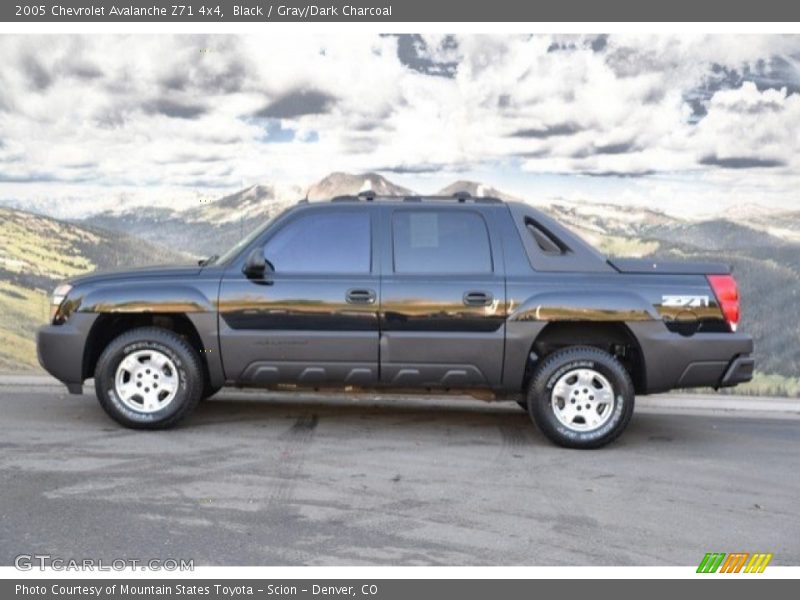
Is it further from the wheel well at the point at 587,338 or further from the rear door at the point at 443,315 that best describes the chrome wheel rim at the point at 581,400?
the rear door at the point at 443,315

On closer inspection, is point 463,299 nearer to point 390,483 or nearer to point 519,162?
point 390,483

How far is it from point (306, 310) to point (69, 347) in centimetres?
187

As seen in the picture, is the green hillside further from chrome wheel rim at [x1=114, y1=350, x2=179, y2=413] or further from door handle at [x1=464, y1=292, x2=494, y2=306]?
door handle at [x1=464, y1=292, x2=494, y2=306]

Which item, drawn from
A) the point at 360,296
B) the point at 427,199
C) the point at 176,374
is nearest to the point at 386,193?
the point at 427,199

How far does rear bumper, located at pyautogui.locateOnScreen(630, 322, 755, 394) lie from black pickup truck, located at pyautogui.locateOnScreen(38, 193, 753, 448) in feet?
0.03

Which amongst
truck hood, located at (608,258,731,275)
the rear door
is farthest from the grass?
truck hood, located at (608,258,731,275)

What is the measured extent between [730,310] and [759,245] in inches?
154

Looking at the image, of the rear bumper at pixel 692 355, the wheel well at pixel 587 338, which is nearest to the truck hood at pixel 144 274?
the wheel well at pixel 587 338

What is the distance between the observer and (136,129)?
38.2ft

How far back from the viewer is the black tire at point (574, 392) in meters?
7.68

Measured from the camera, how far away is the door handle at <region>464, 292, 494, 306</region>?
7.75 metres

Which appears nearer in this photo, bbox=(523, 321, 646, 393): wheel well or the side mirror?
the side mirror

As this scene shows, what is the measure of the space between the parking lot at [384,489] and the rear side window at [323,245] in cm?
132

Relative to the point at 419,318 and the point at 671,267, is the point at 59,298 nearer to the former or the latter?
the point at 419,318
